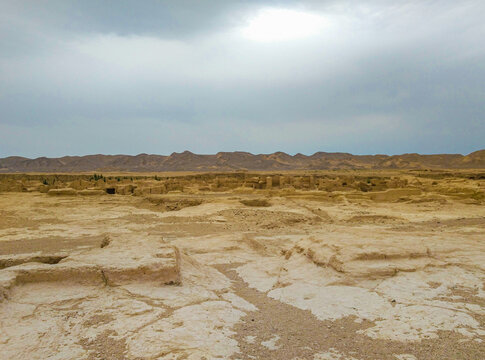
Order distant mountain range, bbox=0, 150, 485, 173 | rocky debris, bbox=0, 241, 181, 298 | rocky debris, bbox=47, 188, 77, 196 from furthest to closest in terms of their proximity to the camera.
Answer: distant mountain range, bbox=0, 150, 485, 173
rocky debris, bbox=47, 188, 77, 196
rocky debris, bbox=0, 241, 181, 298

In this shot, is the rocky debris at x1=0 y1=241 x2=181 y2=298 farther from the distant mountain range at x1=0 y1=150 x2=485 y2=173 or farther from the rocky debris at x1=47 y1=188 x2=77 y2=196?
the distant mountain range at x1=0 y1=150 x2=485 y2=173

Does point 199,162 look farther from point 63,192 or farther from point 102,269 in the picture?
point 102,269

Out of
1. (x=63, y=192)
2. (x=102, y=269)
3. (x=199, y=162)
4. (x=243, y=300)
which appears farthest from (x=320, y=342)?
(x=199, y=162)

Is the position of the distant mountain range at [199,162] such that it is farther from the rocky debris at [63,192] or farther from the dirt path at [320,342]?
the dirt path at [320,342]

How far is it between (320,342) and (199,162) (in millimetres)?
98799

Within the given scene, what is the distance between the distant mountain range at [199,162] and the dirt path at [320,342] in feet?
271

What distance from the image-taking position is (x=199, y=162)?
10119 centimetres

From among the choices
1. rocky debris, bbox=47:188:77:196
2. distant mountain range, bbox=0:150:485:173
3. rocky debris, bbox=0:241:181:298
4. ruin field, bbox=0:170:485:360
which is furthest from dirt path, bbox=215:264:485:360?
distant mountain range, bbox=0:150:485:173

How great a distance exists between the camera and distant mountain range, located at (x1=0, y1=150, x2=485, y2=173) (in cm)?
9119

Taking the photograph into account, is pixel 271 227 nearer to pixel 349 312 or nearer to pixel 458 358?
pixel 349 312

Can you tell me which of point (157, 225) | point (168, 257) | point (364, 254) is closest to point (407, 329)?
point (364, 254)

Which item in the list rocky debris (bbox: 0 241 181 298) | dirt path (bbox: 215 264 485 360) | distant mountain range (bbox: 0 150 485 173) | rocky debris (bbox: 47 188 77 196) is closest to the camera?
dirt path (bbox: 215 264 485 360)

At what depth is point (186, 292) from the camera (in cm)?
469

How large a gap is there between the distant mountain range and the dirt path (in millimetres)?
82561
